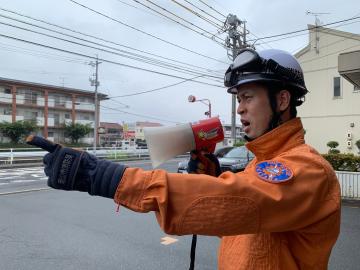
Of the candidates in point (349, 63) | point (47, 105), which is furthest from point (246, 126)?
point (47, 105)

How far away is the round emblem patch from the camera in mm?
983

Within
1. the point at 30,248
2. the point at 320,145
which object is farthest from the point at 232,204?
the point at 320,145

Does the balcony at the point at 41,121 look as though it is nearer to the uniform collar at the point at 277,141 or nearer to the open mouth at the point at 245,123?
the open mouth at the point at 245,123

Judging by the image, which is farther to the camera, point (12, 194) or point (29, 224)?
point (12, 194)

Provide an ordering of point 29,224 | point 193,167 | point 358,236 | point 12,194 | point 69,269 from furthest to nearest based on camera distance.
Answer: point 12,194
point 29,224
point 358,236
point 69,269
point 193,167

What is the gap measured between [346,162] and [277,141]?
9835 millimetres

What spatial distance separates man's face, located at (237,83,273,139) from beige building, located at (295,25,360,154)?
64.5 feet

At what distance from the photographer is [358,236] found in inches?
230

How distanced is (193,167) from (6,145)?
34.2 meters

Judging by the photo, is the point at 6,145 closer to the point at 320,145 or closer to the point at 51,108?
the point at 51,108

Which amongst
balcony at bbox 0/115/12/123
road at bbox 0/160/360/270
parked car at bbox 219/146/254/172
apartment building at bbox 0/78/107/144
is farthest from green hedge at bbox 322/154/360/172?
balcony at bbox 0/115/12/123

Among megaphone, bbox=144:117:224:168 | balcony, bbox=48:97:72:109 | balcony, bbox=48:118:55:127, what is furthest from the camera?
balcony, bbox=48:97:72:109

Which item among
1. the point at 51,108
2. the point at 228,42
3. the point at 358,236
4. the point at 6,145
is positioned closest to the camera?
the point at 358,236

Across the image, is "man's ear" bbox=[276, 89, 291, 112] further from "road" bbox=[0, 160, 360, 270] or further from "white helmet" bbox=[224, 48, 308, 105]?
"road" bbox=[0, 160, 360, 270]
